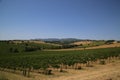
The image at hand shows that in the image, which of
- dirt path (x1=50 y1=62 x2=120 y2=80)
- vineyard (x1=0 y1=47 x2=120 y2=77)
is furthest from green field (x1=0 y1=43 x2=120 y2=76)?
dirt path (x1=50 y1=62 x2=120 y2=80)

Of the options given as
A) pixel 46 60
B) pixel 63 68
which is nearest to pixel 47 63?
pixel 46 60

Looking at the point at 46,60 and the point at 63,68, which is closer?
the point at 63,68

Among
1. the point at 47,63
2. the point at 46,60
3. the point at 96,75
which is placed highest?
the point at 96,75

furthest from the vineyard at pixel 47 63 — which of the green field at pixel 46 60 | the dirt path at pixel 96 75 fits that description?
the dirt path at pixel 96 75

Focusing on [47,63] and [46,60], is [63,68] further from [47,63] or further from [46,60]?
[46,60]

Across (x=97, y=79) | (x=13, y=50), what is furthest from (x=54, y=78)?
(x=13, y=50)

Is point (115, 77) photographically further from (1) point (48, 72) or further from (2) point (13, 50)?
(2) point (13, 50)

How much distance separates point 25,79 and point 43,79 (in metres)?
2.53

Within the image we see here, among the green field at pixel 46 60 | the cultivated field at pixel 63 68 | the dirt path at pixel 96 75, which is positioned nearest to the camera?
the dirt path at pixel 96 75

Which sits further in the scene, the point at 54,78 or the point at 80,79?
the point at 54,78

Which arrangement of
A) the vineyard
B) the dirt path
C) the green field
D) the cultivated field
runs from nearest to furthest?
1. the dirt path
2. the cultivated field
3. the vineyard
4. the green field

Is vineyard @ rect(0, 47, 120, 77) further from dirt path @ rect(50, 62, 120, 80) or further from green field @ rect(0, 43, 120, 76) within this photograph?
dirt path @ rect(50, 62, 120, 80)

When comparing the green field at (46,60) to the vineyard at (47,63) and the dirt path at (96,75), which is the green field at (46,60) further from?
the dirt path at (96,75)

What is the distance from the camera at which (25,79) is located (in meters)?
24.8
